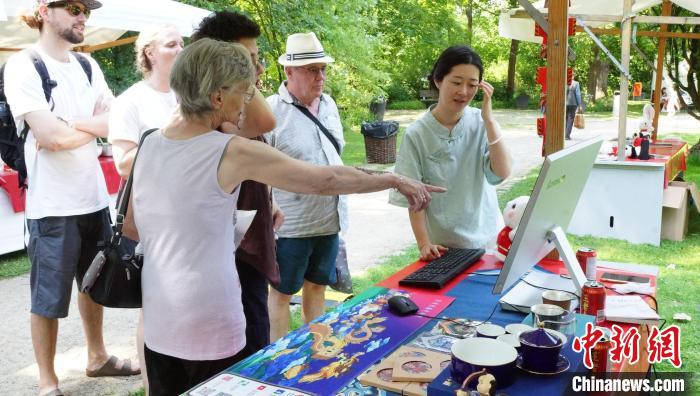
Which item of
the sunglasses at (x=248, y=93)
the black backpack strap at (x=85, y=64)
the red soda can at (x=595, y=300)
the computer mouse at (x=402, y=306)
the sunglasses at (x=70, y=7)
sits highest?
the sunglasses at (x=70, y=7)

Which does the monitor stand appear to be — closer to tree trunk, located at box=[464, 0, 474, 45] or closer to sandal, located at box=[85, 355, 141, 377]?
sandal, located at box=[85, 355, 141, 377]

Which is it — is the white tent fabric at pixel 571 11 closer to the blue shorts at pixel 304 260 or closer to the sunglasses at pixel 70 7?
the blue shorts at pixel 304 260

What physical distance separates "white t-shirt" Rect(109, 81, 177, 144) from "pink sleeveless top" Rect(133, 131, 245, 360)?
33.9 inches

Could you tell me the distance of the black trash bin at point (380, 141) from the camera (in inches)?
428

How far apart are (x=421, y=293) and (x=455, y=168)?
763 millimetres

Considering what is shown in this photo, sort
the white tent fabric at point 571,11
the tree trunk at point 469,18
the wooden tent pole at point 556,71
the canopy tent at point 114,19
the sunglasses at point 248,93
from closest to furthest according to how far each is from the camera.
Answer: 1. the sunglasses at point 248,93
2. the wooden tent pole at point 556,71
3. the canopy tent at point 114,19
4. the white tent fabric at point 571,11
5. the tree trunk at point 469,18

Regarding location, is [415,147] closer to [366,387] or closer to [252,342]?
[252,342]

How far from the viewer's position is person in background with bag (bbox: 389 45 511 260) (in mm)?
2709

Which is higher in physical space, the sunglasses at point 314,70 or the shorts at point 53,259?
the sunglasses at point 314,70

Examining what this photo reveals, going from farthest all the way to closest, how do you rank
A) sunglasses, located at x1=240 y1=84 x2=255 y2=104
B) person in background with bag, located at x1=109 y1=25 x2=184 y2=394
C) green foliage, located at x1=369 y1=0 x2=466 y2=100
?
green foliage, located at x1=369 y1=0 x2=466 y2=100 < person in background with bag, located at x1=109 y1=25 x2=184 y2=394 < sunglasses, located at x1=240 y1=84 x2=255 y2=104

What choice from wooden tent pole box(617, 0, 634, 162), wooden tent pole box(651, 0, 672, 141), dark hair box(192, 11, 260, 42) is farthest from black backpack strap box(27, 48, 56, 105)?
wooden tent pole box(651, 0, 672, 141)

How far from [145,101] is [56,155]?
54 centimetres

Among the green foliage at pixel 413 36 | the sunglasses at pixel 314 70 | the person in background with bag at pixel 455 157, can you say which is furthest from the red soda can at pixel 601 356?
the green foliage at pixel 413 36

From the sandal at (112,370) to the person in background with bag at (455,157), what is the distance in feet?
5.79
